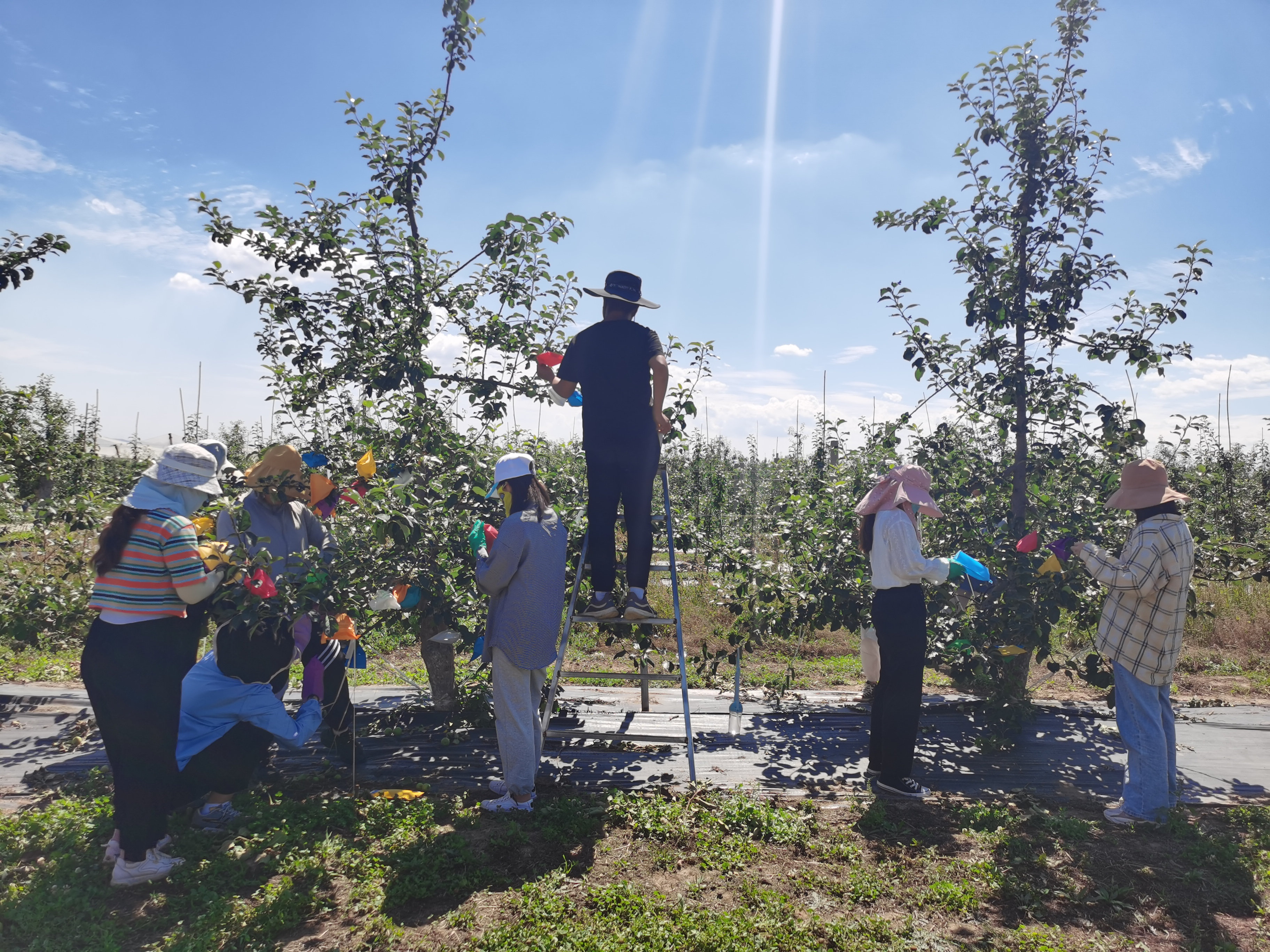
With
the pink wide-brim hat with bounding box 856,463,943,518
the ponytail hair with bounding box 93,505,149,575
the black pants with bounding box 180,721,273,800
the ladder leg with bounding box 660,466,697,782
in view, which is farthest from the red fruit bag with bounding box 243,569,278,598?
the pink wide-brim hat with bounding box 856,463,943,518

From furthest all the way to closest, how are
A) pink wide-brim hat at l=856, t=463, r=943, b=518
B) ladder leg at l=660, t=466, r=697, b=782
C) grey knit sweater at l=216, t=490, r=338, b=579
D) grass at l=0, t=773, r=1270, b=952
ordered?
pink wide-brim hat at l=856, t=463, r=943, b=518 < ladder leg at l=660, t=466, r=697, b=782 < grey knit sweater at l=216, t=490, r=338, b=579 < grass at l=0, t=773, r=1270, b=952

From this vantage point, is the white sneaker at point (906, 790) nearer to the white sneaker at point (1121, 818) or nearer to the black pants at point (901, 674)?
the black pants at point (901, 674)

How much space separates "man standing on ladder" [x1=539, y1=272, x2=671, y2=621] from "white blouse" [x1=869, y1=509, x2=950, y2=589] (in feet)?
4.47

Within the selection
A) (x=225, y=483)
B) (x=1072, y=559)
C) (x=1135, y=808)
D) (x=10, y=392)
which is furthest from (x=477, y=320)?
(x=1135, y=808)

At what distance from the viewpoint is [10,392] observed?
5367 millimetres

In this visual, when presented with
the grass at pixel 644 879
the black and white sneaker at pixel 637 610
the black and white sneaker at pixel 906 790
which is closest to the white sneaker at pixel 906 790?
the black and white sneaker at pixel 906 790

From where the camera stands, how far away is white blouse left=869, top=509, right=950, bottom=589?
4.05 metres

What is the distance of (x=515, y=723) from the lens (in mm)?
3686

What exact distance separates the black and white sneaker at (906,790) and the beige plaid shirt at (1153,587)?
1301 mm

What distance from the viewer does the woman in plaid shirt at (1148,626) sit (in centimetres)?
368

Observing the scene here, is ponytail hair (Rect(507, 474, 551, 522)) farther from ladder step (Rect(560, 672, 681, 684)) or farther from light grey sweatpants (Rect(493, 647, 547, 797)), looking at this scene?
ladder step (Rect(560, 672, 681, 684))

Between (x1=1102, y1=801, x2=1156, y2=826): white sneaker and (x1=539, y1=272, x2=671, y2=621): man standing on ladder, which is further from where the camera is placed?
(x1=539, y1=272, x2=671, y2=621): man standing on ladder

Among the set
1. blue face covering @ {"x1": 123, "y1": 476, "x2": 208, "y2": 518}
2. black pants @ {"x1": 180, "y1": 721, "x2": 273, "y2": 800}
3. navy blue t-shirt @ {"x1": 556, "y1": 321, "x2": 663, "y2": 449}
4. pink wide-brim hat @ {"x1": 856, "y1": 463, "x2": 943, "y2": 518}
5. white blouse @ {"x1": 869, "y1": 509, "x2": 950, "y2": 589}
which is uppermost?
navy blue t-shirt @ {"x1": 556, "y1": 321, "x2": 663, "y2": 449}

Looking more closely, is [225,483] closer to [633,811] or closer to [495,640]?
[495,640]
